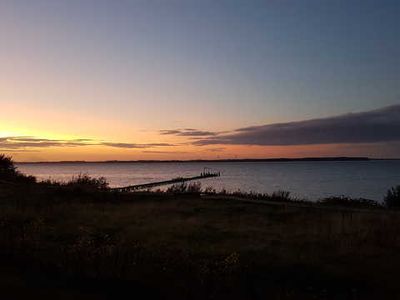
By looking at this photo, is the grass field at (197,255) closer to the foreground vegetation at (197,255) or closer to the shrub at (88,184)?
the foreground vegetation at (197,255)

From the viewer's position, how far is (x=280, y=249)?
46.2ft

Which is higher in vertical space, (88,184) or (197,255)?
(88,184)

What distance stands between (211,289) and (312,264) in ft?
12.2

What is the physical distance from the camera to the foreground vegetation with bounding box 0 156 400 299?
9297 mm

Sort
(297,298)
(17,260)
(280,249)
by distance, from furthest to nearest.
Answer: (280,249) < (17,260) < (297,298)

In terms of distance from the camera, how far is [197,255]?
1288cm

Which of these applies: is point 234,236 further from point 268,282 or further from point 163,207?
point 163,207

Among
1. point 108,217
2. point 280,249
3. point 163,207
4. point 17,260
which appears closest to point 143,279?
point 17,260

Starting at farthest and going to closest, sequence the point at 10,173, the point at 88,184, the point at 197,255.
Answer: the point at 10,173 < the point at 88,184 < the point at 197,255

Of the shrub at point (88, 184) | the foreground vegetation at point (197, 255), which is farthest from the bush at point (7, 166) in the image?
the foreground vegetation at point (197, 255)

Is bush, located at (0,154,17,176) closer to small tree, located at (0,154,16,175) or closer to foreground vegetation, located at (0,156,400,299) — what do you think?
small tree, located at (0,154,16,175)

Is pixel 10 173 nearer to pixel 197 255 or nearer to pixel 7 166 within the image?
pixel 7 166

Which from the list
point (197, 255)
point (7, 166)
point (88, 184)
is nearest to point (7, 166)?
point (7, 166)

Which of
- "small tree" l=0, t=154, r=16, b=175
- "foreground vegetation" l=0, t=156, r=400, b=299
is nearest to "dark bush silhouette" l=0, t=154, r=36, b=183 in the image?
"small tree" l=0, t=154, r=16, b=175
